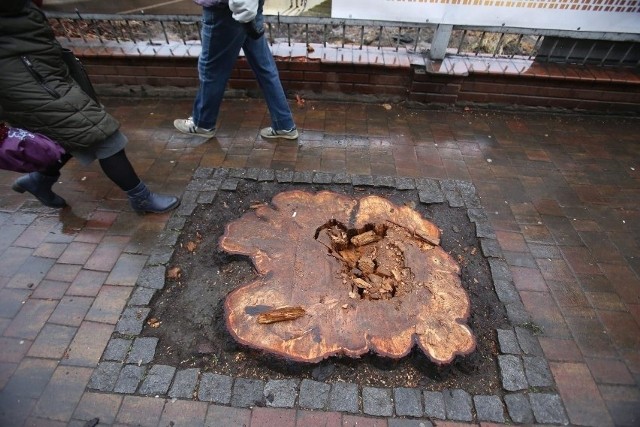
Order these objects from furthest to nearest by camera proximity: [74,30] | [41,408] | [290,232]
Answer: [74,30], [290,232], [41,408]

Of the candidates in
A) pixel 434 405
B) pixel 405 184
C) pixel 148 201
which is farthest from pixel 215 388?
pixel 405 184

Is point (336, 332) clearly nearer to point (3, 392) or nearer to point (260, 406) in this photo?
point (260, 406)

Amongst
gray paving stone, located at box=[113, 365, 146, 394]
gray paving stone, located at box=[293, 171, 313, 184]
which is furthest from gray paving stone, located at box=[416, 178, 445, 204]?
gray paving stone, located at box=[113, 365, 146, 394]

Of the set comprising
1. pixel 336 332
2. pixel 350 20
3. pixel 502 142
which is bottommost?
pixel 502 142

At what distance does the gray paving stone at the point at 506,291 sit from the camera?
2.33 metres

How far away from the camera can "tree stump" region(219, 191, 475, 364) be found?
6.38 ft

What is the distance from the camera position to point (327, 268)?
7.32 ft

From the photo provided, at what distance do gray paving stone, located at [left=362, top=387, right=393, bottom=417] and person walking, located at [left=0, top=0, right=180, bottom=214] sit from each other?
214cm

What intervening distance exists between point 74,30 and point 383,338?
186 inches

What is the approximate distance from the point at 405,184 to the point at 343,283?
4.14ft

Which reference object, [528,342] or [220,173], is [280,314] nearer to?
[528,342]

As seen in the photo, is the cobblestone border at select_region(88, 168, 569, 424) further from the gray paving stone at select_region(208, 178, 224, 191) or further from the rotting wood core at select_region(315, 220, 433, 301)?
the gray paving stone at select_region(208, 178, 224, 191)

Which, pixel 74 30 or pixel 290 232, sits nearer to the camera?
pixel 290 232

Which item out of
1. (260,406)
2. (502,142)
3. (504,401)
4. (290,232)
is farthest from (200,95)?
→ (504,401)
